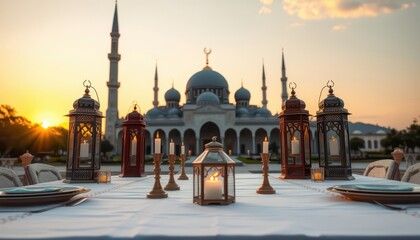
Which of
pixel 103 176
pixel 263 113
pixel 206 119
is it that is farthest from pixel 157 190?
pixel 263 113

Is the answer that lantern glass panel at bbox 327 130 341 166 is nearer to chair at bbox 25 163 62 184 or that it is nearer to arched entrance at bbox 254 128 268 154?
chair at bbox 25 163 62 184

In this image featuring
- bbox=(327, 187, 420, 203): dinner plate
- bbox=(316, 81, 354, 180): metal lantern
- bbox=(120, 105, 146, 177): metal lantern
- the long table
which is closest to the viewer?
the long table

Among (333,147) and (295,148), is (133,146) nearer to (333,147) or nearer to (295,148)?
(295,148)

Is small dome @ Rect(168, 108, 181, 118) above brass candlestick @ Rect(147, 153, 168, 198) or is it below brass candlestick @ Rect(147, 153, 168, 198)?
above

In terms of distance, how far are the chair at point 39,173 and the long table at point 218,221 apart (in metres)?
2.48

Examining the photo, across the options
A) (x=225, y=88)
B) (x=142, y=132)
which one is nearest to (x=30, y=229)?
(x=142, y=132)

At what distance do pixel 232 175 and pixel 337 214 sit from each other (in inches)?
39.7

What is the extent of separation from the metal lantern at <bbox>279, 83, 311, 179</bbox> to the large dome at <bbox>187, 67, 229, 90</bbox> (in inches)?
1573

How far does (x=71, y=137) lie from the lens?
5105 millimetres

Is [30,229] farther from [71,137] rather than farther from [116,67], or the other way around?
[116,67]

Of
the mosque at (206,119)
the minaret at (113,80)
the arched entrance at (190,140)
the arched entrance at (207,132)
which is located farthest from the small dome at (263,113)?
the minaret at (113,80)

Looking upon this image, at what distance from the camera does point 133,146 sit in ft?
21.0

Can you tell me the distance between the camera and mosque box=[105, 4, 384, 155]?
3958 centimetres

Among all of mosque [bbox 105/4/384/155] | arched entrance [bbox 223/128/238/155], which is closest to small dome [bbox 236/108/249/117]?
mosque [bbox 105/4/384/155]
